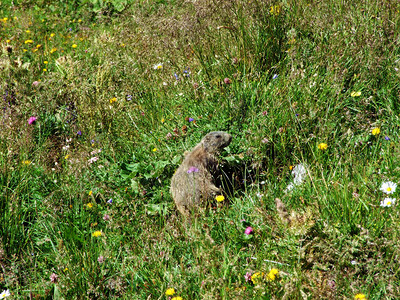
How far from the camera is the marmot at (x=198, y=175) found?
10.6 feet

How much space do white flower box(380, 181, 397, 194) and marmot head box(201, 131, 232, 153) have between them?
1.30 metres

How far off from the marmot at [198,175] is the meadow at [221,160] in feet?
0.46

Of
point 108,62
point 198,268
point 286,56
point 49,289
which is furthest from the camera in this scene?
point 108,62

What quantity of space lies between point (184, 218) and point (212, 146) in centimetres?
64

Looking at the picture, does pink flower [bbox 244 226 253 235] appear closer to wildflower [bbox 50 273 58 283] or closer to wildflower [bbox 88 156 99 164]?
wildflower [bbox 50 273 58 283]

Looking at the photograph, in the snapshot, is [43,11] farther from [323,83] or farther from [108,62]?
[323,83]

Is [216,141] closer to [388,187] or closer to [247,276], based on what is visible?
[247,276]

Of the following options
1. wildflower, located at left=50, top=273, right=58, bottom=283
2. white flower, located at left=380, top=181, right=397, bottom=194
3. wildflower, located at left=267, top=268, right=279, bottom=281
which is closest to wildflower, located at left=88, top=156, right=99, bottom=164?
wildflower, located at left=50, top=273, right=58, bottom=283

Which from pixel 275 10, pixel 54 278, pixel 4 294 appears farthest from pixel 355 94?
pixel 4 294

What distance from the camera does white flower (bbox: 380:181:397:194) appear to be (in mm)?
2540

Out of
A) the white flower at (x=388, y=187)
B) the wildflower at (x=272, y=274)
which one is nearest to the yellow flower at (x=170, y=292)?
the wildflower at (x=272, y=274)

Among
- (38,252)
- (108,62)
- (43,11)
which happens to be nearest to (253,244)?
(38,252)

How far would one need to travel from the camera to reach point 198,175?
3.26 m

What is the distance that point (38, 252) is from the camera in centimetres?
326
